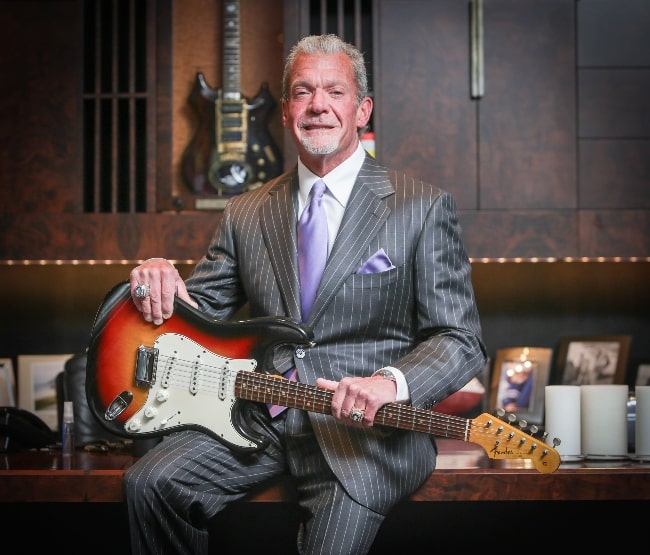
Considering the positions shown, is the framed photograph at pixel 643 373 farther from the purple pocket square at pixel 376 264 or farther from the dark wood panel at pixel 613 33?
the purple pocket square at pixel 376 264

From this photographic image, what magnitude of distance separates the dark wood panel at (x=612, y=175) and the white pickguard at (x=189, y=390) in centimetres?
136

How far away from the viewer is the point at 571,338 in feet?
10.2

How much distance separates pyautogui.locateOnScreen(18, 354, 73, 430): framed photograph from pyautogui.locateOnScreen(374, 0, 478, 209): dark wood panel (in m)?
1.21

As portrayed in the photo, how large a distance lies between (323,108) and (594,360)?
1453 millimetres

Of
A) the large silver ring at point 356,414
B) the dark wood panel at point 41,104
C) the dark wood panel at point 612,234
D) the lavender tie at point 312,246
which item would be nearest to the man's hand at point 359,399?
the large silver ring at point 356,414

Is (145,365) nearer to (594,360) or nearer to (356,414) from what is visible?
(356,414)

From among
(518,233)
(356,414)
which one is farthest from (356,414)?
(518,233)

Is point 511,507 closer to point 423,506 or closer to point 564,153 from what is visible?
point 423,506

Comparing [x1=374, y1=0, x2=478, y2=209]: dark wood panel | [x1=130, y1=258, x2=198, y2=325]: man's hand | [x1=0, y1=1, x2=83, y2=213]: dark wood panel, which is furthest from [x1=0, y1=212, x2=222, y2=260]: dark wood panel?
[x1=130, y1=258, x2=198, y2=325]: man's hand

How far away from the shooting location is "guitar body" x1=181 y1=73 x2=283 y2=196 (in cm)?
290

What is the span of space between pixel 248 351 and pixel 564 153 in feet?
4.40

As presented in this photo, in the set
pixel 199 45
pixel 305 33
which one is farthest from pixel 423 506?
pixel 199 45

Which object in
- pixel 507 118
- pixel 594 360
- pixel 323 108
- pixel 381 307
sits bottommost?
pixel 594 360

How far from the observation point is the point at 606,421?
6.98 feet
